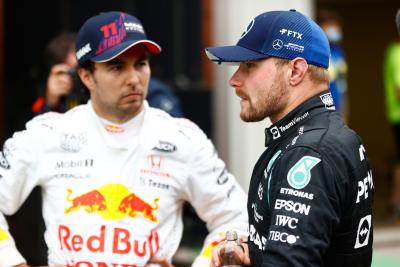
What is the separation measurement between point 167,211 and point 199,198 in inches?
6.4

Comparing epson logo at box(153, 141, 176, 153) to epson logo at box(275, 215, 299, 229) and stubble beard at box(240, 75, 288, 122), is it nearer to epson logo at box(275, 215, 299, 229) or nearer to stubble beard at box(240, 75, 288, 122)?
stubble beard at box(240, 75, 288, 122)

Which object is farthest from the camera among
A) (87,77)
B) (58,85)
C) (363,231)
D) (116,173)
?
(58,85)

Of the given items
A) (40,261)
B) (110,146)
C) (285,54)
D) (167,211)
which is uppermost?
(285,54)

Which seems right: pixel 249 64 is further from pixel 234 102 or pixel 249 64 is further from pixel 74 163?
pixel 234 102

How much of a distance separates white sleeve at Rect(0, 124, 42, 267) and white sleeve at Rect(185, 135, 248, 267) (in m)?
0.70

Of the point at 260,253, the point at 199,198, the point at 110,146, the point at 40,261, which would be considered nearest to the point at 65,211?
the point at 110,146

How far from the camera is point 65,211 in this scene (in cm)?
379

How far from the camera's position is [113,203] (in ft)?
12.3

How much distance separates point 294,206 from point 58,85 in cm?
260

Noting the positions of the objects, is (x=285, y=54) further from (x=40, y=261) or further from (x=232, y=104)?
(x=232, y=104)

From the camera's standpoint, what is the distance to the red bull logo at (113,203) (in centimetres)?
374

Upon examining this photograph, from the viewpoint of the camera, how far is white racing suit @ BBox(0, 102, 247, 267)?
12.2 ft

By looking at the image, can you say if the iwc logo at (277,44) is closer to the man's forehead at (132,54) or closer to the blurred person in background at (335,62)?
the man's forehead at (132,54)

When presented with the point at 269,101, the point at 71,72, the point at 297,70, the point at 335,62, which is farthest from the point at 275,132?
the point at 335,62
